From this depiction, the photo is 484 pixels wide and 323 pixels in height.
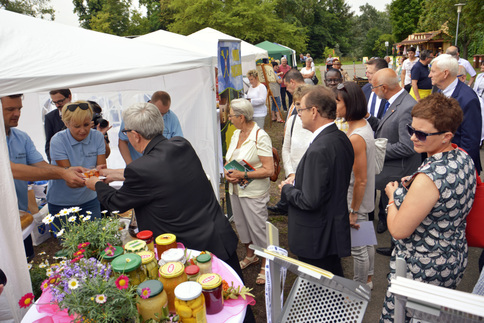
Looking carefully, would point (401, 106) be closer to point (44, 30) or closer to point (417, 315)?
point (417, 315)

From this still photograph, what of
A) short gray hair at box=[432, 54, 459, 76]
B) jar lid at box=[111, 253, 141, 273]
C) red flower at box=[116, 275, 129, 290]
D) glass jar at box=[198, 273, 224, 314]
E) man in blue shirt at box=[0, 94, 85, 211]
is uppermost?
short gray hair at box=[432, 54, 459, 76]

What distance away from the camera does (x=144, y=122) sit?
2113mm

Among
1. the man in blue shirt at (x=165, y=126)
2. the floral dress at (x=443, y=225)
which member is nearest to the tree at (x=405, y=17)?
the man in blue shirt at (x=165, y=126)

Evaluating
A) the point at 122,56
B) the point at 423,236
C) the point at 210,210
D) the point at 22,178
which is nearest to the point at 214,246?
the point at 210,210

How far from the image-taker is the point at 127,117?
2152mm

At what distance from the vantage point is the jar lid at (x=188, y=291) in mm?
1324

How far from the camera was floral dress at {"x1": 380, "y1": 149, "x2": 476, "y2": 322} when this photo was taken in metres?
1.61

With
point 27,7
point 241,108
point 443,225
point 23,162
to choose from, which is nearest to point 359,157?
point 443,225

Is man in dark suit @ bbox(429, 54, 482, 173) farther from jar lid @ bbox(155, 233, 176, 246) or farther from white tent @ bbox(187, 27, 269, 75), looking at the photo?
white tent @ bbox(187, 27, 269, 75)

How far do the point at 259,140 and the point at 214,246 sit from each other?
127 centimetres

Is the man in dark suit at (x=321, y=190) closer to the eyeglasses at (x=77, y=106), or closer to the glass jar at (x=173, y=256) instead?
the glass jar at (x=173, y=256)

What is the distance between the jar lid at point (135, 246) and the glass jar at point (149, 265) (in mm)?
75

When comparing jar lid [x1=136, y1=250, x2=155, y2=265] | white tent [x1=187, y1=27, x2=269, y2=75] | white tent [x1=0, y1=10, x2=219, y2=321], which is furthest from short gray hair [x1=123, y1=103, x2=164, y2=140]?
white tent [x1=187, y1=27, x2=269, y2=75]

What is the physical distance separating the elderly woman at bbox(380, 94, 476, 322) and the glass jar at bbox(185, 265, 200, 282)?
3.47ft
